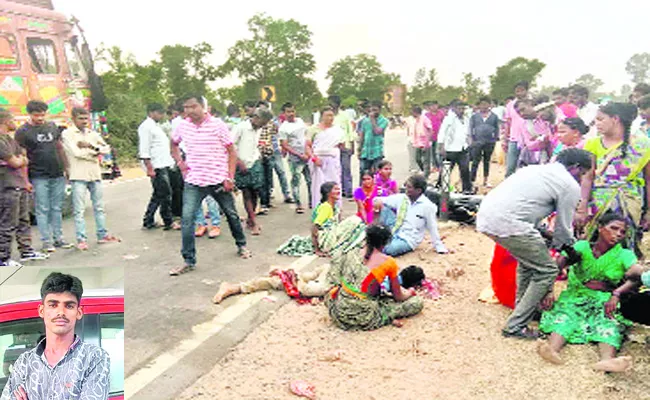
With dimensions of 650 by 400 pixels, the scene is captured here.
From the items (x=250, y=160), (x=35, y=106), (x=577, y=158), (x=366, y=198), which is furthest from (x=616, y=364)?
(x=35, y=106)

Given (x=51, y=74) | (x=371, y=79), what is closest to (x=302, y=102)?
(x=371, y=79)

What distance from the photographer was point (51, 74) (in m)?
9.30

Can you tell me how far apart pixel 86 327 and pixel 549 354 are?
9.34 ft

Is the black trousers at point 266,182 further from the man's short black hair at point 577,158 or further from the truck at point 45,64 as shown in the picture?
the man's short black hair at point 577,158

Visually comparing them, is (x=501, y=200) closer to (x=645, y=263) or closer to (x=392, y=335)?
(x=392, y=335)

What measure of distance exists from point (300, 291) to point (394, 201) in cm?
178

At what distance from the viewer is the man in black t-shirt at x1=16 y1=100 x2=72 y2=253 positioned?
5.97 meters

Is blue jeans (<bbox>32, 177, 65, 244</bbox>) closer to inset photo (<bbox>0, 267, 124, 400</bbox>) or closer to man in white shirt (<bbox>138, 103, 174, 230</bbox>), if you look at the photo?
man in white shirt (<bbox>138, 103, 174, 230</bbox>)

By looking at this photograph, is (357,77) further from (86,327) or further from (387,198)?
(86,327)

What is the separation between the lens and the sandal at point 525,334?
3.70 meters

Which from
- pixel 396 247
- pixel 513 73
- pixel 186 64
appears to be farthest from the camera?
pixel 513 73

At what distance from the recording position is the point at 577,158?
11.9 feet

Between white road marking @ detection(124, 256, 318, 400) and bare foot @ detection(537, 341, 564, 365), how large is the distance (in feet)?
7.20

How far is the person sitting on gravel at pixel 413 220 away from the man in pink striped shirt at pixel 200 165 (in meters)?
1.79
